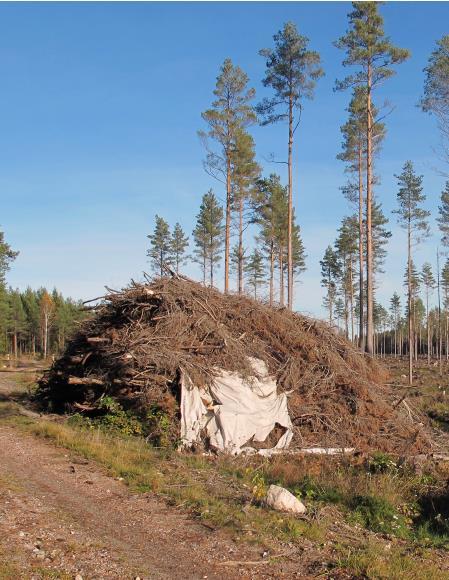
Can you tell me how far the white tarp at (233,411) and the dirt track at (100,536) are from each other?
3182 millimetres

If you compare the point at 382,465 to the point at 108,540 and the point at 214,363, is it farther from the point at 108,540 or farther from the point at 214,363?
the point at 108,540

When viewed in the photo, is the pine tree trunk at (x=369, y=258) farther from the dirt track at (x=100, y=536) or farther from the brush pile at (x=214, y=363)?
the dirt track at (x=100, y=536)

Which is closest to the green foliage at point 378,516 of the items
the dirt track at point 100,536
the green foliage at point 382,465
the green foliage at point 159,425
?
the green foliage at point 382,465

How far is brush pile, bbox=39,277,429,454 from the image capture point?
11352 millimetres

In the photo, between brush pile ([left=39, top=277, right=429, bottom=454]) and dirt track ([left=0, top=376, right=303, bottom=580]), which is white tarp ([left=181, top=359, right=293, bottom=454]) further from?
dirt track ([left=0, top=376, right=303, bottom=580])

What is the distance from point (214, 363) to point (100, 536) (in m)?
6.42

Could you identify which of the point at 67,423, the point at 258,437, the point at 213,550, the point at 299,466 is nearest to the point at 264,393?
the point at 258,437

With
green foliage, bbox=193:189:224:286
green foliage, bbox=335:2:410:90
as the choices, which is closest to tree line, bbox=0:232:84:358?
green foliage, bbox=193:189:224:286

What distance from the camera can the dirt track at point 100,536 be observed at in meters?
4.75

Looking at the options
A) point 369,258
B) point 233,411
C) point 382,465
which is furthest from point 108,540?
point 369,258

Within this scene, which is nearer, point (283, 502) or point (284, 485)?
point (283, 502)

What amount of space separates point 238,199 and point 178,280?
17.8 m

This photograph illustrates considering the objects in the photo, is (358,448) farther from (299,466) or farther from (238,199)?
(238,199)

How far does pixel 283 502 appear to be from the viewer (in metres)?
6.75
